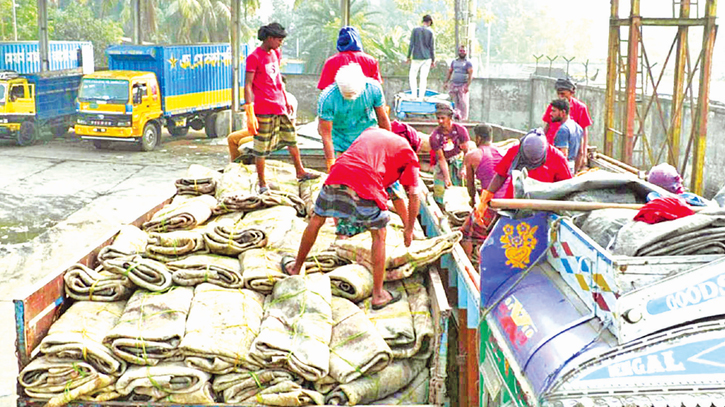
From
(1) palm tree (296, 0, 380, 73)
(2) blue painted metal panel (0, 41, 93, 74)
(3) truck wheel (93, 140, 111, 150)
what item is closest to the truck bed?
(3) truck wheel (93, 140, 111, 150)

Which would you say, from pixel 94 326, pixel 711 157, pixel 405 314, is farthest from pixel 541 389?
pixel 711 157

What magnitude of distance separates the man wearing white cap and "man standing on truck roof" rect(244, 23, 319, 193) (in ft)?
2.34

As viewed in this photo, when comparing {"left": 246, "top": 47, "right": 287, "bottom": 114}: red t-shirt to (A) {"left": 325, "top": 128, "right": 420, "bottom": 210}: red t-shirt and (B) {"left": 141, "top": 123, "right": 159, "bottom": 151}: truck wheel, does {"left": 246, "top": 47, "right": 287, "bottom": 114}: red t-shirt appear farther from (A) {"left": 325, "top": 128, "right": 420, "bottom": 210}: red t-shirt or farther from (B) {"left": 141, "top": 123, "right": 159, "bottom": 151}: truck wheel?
(B) {"left": 141, "top": 123, "right": 159, "bottom": 151}: truck wheel

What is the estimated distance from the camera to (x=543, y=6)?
108 m

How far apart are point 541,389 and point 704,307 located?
0.75 meters

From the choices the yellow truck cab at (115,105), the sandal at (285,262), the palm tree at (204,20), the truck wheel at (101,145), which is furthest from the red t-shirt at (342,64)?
the palm tree at (204,20)

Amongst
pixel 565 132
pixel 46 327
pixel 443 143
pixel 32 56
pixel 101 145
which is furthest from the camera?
pixel 32 56

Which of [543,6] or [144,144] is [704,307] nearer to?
[144,144]

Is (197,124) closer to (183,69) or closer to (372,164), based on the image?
(183,69)

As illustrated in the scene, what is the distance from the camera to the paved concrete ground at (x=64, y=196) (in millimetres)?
11102

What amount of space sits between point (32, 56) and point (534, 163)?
2234 cm

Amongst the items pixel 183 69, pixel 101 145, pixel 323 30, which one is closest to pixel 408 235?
pixel 183 69

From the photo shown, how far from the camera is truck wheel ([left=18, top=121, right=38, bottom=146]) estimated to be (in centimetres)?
2205

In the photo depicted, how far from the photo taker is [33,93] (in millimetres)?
21609
